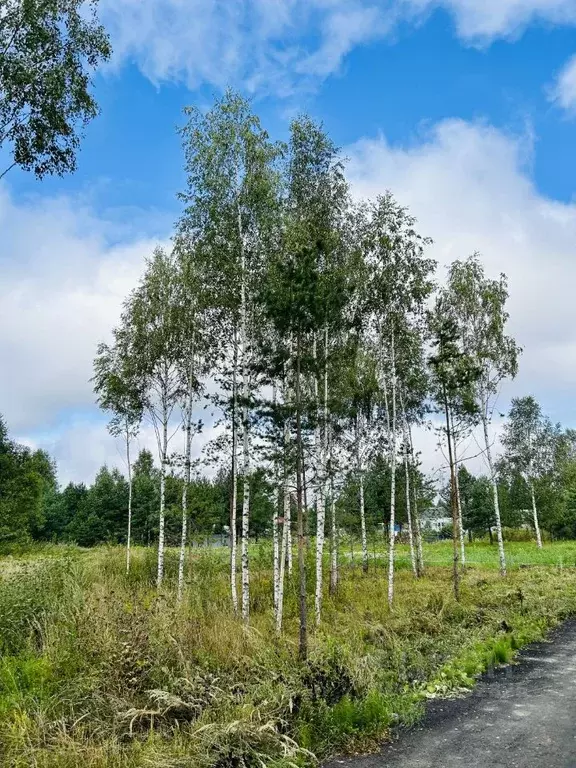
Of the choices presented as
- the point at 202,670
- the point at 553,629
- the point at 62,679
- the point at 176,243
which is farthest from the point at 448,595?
the point at 176,243

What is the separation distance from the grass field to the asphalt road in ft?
1.21

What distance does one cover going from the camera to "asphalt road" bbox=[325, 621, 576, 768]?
5891 mm

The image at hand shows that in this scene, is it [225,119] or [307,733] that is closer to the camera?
[307,733]


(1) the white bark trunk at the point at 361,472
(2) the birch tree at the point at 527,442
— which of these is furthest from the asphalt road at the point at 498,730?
(2) the birch tree at the point at 527,442

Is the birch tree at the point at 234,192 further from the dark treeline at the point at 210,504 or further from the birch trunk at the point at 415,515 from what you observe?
the birch trunk at the point at 415,515

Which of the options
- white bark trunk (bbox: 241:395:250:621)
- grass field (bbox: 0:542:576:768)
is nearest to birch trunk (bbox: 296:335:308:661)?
grass field (bbox: 0:542:576:768)

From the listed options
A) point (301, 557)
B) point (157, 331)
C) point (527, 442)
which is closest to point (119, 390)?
point (157, 331)

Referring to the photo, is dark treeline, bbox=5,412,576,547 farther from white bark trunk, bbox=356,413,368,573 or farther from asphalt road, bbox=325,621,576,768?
asphalt road, bbox=325,621,576,768

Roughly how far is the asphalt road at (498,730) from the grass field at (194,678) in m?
0.37

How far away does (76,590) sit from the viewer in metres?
10.1

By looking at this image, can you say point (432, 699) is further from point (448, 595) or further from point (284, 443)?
point (448, 595)

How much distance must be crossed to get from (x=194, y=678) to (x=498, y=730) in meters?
4.01

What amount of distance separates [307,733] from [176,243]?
619 inches

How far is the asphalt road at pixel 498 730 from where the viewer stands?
19.3 feet
